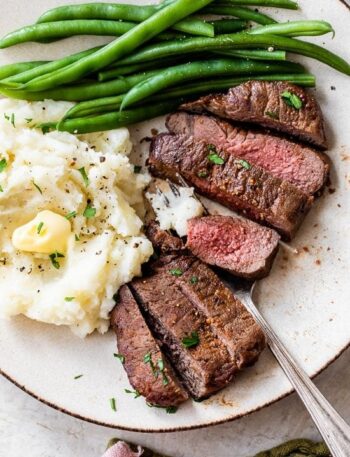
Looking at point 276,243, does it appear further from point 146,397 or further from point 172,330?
point 146,397

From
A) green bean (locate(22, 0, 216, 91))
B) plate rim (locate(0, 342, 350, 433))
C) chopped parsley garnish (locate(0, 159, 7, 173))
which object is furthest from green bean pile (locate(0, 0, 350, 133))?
plate rim (locate(0, 342, 350, 433))

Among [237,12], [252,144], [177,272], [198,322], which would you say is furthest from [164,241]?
[237,12]

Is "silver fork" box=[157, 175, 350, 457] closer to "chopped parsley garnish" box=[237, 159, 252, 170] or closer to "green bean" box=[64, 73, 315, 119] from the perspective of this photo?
"chopped parsley garnish" box=[237, 159, 252, 170]

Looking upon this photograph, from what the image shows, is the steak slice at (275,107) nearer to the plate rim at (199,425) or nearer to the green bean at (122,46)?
the green bean at (122,46)

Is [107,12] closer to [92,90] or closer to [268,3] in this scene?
[92,90]

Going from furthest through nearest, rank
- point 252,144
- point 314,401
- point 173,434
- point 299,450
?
1. point 173,434
2. point 299,450
3. point 252,144
4. point 314,401
